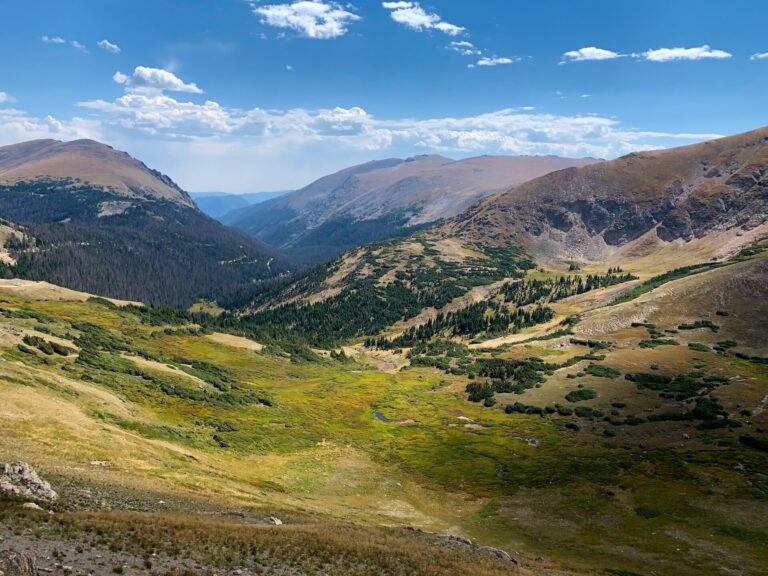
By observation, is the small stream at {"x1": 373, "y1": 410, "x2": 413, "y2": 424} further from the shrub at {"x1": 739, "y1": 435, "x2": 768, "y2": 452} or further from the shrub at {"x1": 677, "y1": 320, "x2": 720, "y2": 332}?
the shrub at {"x1": 677, "y1": 320, "x2": 720, "y2": 332}

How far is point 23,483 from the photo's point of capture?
30391mm

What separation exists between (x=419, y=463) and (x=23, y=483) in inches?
2681

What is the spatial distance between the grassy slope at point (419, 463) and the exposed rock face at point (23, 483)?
237cm

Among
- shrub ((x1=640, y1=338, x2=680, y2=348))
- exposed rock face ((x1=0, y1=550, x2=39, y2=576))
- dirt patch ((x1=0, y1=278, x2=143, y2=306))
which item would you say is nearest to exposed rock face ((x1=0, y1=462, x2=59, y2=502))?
exposed rock face ((x1=0, y1=550, x2=39, y2=576))

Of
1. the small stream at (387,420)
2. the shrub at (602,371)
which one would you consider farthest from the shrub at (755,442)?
the small stream at (387,420)

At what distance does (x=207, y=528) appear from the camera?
31.6 meters

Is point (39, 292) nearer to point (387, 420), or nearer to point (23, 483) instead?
point (387, 420)

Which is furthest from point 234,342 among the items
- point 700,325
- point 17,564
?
point 700,325

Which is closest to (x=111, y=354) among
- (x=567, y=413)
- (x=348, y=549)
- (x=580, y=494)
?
(x=348, y=549)

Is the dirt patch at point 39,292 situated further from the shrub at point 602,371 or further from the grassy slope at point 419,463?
the shrub at point 602,371

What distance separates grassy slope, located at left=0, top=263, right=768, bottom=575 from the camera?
153ft

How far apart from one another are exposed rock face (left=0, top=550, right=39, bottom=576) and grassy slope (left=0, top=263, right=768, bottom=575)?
479 inches

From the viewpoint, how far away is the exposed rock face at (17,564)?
20.1 meters

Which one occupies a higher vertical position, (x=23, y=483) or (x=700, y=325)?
(x=23, y=483)
